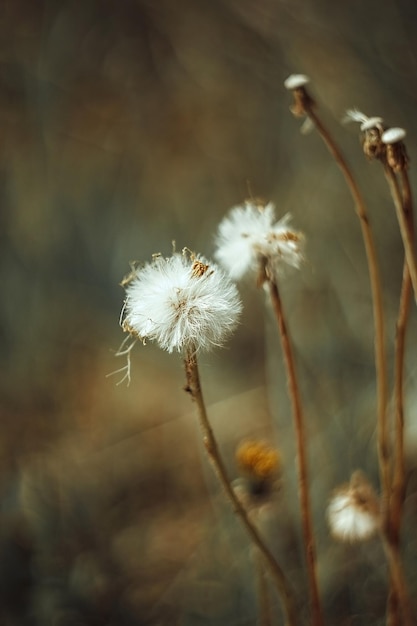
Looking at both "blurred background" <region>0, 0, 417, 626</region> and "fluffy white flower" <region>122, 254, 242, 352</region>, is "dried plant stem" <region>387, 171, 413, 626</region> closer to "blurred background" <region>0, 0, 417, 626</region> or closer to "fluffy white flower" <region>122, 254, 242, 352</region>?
"fluffy white flower" <region>122, 254, 242, 352</region>

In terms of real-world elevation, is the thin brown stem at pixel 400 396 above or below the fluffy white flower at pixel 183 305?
below

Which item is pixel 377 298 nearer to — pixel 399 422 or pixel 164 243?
pixel 399 422

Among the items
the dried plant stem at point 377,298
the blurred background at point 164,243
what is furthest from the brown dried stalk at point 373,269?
the blurred background at point 164,243

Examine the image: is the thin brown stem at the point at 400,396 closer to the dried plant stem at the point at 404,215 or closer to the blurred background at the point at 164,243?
the dried plant stem at the point at 404,215

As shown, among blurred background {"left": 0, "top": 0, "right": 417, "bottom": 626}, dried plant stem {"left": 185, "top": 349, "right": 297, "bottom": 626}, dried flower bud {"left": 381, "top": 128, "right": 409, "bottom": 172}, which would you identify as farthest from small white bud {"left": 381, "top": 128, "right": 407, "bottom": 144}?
blurred background {"left": 0, "top": 0, "right": 417, "bottom": 626}

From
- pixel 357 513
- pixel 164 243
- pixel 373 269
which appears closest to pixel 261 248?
pixel 373 269
